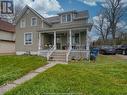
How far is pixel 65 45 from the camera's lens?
23.2 meters

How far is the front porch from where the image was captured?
59.3 ft

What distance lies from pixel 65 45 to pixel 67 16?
4.13 m

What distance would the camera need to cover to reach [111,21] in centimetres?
4075

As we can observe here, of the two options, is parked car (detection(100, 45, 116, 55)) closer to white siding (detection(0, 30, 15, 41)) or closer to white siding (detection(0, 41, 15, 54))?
A: white siding (detection(0, 41, 15, 54))

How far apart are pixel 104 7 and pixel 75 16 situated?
826 inches

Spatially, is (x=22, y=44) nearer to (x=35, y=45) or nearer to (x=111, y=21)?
(x=35, y=45)

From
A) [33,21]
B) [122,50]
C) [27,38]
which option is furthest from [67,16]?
[122,50]

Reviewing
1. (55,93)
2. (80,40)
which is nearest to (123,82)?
(55,93)

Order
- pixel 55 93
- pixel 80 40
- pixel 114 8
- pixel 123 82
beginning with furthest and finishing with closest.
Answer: pixel 114 8, pixel 80 40, pixel 123 82, pixel 55 93

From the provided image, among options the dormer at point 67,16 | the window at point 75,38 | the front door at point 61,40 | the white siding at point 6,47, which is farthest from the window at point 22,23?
the window at point 75,38

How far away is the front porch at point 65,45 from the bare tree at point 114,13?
19.5m

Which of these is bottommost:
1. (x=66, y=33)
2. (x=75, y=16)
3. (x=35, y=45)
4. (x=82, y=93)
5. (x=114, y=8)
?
(x=82, y=93)

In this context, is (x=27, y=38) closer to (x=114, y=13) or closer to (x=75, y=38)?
(x=75, y=38)

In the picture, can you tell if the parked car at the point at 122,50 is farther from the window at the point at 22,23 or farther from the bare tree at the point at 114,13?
the window at the point at 22,23
